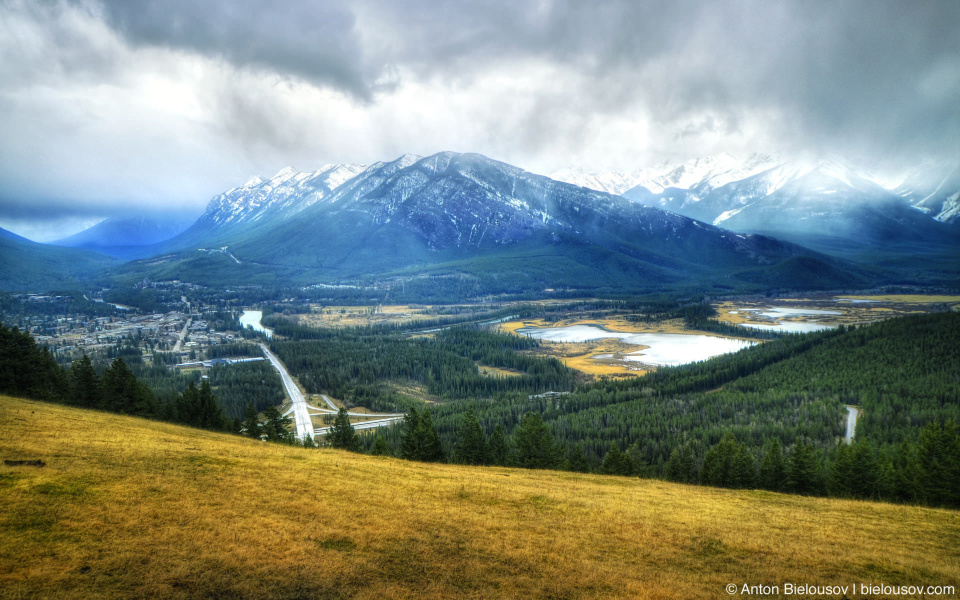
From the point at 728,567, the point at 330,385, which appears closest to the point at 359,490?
the point at 728,567

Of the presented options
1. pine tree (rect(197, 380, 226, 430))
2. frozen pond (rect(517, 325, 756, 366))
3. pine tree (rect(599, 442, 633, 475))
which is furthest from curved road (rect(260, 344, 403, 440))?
frozen pond (rect(517, 325, 756, 366))

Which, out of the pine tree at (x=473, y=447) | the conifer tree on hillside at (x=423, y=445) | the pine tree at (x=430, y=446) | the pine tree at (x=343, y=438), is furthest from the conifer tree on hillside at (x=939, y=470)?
the pine tree at (x=343, y=438)

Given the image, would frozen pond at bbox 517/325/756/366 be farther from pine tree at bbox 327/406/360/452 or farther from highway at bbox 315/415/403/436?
pine tree at bbox 327/406/360/452

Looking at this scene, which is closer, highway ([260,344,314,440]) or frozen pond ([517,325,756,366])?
highway ([260,344,314,440])

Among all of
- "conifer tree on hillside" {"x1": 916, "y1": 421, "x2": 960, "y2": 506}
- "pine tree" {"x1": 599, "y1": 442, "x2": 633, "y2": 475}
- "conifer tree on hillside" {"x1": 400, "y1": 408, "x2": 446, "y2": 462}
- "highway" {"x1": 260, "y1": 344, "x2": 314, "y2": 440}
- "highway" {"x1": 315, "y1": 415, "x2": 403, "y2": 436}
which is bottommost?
"highway" {"x1": 315, "y1": 415, "x2": 403, "y2": 436}

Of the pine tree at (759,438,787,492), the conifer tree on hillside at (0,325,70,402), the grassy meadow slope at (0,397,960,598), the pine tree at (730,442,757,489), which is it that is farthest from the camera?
the conifer tree on hillside at (0,325,70,402)

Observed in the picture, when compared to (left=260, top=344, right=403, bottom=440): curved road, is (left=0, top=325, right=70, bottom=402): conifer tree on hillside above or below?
above

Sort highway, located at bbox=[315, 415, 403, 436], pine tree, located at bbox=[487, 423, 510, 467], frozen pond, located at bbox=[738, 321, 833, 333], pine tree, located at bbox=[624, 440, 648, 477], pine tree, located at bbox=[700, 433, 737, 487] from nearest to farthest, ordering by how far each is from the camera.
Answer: pine tree, located at bbox=[700, 433, 737, 487] < pine tree, located at bbox=[624, 440, 648, 477] < pine tree, located at bbox=[487, 423, 510, 467] < highway, located at bbox=[315, 415, 403, 436] < frozen pond, located at bbox=[738, 321, 833, 333]

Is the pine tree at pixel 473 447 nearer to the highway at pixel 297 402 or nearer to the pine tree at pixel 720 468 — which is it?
the pine tree at pixel 720 468
